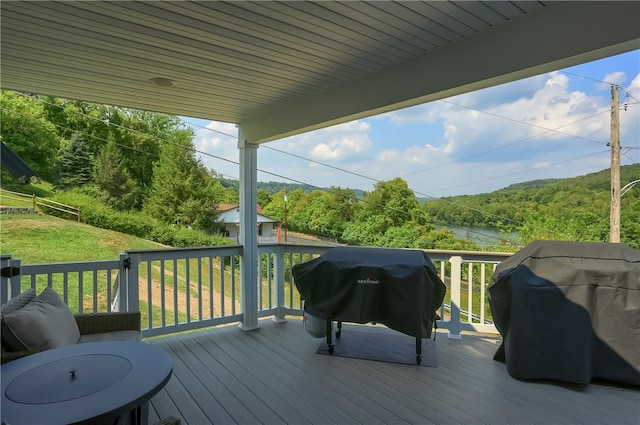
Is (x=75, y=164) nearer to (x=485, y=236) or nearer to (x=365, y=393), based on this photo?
(x=485, y=236)

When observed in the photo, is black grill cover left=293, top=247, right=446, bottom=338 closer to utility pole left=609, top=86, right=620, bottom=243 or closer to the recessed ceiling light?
the recessed ceiling light

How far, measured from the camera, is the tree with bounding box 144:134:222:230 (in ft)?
54.7

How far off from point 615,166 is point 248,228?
916 centimetres

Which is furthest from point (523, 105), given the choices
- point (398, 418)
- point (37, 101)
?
point (37, 101)

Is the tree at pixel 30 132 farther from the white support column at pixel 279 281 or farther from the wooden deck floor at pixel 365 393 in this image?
the wooden deck floor at pixel 365 393

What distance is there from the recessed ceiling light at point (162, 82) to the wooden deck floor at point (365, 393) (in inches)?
102

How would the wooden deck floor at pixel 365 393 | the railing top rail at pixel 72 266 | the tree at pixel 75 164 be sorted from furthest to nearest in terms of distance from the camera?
the tree at pixel 75 164 < the railing top rail at pixel 72 266 < the wooden deck floor at pixel 365 393

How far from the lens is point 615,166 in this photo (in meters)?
8.59

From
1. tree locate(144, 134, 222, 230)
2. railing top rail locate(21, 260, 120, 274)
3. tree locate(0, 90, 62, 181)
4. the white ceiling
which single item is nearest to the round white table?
railing top rail locate(21, 260, 120, 274)

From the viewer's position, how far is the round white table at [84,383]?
143cm

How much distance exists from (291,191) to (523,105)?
10.2 meters

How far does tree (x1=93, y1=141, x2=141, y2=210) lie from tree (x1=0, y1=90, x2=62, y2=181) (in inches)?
67.8

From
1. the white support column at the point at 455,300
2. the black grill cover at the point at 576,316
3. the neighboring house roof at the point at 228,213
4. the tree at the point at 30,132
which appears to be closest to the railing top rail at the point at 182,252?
the white support column at the point at 455,300

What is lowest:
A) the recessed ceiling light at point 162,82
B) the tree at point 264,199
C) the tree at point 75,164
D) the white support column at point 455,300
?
the white support column at point 455,300
